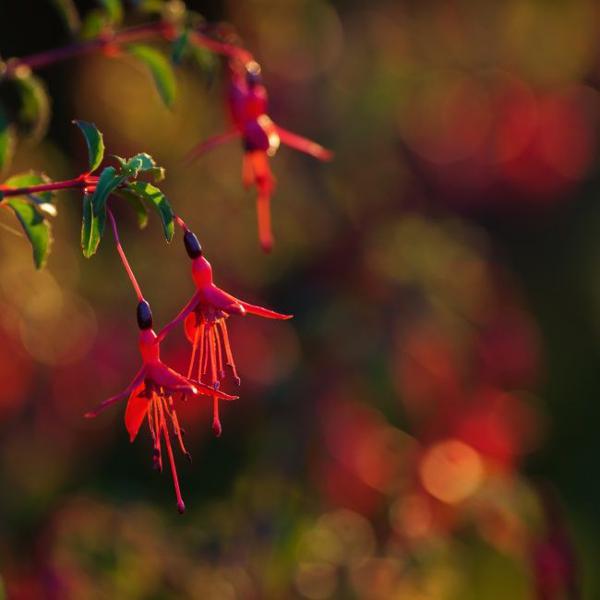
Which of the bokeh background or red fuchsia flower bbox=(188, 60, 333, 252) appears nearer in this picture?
red fuchsia flower bbox=(188, 60, 333, 252)

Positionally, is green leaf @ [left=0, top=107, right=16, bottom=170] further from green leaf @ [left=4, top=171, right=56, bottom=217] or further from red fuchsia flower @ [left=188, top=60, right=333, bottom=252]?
red fuchsia flower @ [left=188, top=60, right=333, bottom=252]

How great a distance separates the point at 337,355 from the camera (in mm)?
1669

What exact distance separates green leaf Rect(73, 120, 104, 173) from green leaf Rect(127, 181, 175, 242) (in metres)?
0.05

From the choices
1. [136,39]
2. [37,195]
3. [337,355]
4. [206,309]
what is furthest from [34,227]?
[337,355]

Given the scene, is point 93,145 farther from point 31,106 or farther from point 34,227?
point 31,106

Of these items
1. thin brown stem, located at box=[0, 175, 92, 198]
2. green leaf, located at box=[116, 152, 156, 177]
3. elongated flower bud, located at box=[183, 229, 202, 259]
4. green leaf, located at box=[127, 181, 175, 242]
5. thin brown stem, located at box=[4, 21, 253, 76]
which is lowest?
thin brown stem, located at box=[4, 21, 253, 76]

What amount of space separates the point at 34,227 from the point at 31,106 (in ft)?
0.54

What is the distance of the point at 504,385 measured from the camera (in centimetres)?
206

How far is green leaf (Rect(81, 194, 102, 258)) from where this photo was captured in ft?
1.88

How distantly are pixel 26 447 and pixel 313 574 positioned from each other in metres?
0.54

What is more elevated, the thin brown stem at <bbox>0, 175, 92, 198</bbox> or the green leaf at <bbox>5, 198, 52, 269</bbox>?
the thin brown stem at <bbox>0, 175, 92, 198</bbox>

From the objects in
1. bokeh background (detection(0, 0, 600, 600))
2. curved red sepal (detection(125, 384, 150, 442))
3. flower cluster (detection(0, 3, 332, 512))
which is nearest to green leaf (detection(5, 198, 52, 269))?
flower cluster (detection(0, 3, 332, 512))

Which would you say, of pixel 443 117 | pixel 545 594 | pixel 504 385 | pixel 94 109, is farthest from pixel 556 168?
pixel 545 594

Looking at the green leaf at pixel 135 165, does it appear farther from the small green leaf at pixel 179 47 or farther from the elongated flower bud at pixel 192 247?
the small green leaf at pixel 179 47
